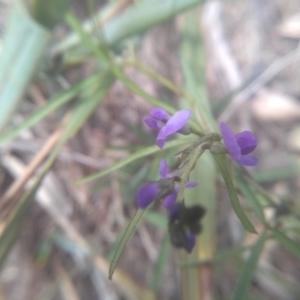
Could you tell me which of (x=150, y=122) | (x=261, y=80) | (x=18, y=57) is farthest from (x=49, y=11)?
(x=261, y=80)

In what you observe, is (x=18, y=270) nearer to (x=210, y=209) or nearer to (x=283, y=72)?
(x=210, y=209)

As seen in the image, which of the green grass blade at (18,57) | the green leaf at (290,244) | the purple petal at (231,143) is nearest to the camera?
the purple petal at (231,143)

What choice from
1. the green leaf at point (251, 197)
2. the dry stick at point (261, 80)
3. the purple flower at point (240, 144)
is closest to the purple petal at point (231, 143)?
the purple flower at point (240, 144)

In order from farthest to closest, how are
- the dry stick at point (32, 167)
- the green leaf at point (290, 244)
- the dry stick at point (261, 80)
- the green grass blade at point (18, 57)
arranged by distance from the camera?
the dry stick at point (261, 80) → the dry stick at point (32, 167) → the green grass blade at point (18, 57) → the green leaf at point (290, 244)

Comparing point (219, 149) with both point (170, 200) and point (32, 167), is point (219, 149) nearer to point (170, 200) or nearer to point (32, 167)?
point (170, 200)

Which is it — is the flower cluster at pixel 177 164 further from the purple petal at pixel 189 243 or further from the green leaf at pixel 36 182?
the green leaf at pixel 36 182

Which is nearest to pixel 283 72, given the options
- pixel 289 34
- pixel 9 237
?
pixel 289 34

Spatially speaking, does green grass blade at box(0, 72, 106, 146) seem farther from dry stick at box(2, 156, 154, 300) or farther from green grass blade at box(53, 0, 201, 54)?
dry stick at box(2, 156, 154, 300)
